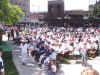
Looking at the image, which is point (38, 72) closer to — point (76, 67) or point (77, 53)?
point (76, 67)

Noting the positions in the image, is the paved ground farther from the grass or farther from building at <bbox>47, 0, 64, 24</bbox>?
building at <bbox>47, 0, 64, 24</bbox>

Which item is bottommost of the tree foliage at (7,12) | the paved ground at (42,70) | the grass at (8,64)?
the paved ground at (42,70)

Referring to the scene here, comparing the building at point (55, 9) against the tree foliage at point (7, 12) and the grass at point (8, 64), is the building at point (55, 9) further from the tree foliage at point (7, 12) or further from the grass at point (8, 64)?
the grass at point (8, 64)

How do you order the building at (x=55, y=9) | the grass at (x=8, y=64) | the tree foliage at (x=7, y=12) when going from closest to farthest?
1. the grass at (x=8, y=64)
2. the tree foliage at (x=7, y=12)
3. the building at (x=55, y=9)

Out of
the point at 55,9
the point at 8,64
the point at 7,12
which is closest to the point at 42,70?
the point at 8,64

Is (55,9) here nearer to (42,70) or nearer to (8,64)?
(8,64)

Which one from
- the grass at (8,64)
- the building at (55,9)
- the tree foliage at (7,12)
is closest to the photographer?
the grass at (8,64)

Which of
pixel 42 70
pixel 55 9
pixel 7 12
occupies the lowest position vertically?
pixel 42 70

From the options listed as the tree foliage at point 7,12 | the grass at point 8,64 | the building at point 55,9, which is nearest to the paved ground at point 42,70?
the grass at point 8,64

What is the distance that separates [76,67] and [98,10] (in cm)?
6392

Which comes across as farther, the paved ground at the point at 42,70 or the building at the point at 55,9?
the building at the point at 55,9

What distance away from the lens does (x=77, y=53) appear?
52.0ft

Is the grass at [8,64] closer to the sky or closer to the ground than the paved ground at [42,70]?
closer to the sky

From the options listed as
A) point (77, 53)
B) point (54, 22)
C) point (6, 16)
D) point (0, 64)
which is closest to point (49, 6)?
point (54, 22)
